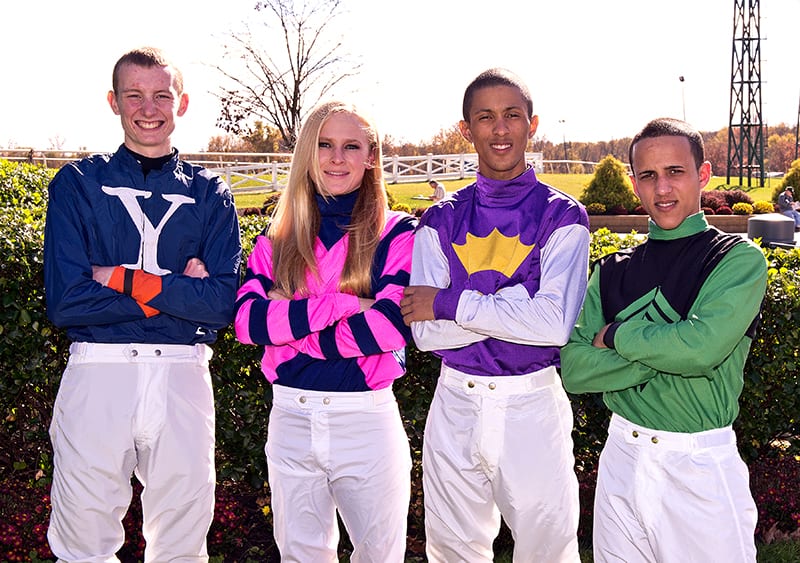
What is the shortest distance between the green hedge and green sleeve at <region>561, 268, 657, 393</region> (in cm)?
120

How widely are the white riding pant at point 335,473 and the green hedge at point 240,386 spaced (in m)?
1.16

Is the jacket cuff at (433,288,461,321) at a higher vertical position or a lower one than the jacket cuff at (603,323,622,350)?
higher

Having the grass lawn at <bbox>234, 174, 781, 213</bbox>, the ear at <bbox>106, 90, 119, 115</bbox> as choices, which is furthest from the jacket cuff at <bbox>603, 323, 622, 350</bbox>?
the grass lawn at <bbox>234, 174, 781, 213</bbox>

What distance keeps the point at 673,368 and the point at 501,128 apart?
3.59 ft

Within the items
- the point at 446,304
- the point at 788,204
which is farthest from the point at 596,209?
the point at 446,304

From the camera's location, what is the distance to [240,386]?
4.33 metres

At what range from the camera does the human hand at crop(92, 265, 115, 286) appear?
321 centimetres

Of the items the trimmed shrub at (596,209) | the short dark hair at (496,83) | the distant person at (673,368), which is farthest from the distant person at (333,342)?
the trimmed shrub at (596,209)

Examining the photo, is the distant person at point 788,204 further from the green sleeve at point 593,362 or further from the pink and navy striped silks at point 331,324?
the pink and navy striped silks at point 331,324

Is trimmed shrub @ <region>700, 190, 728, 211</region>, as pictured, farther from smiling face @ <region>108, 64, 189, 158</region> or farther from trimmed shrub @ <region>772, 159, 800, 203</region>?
smiling face @ <region>108, 64, 189, 158</region>

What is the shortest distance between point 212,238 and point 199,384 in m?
0.61

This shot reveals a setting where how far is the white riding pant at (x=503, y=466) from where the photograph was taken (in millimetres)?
2973

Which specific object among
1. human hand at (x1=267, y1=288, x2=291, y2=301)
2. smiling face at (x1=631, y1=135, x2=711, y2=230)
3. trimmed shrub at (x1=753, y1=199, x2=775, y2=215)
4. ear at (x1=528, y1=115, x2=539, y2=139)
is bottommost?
trimmed shrub at (x1=753, y1=199, x2=775, y2=215)

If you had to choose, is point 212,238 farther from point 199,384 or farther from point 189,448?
point 189,448
